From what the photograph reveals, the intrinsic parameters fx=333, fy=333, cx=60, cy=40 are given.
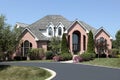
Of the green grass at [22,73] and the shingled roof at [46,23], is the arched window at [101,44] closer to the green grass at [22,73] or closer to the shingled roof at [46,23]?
the shingled roof at [46,23]

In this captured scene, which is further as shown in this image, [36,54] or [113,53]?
[113,53]

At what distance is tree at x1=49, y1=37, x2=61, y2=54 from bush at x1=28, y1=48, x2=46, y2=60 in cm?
197

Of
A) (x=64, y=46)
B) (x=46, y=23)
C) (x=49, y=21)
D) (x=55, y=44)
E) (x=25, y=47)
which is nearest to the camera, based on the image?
(x=64, y=46)

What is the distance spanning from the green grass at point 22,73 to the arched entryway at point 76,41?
96.8 ft

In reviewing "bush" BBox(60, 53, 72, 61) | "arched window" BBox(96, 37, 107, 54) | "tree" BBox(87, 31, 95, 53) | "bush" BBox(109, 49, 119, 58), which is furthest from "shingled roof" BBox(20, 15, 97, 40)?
"bush" BBox(60, 53, 72, 61)

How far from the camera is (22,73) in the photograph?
31.2 m

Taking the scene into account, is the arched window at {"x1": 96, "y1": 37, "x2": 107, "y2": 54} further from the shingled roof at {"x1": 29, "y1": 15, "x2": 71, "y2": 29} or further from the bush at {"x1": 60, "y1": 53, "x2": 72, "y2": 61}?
the shingled roof at {"x1": 29, "y1": 15, "x2": 71, "y2": 29}

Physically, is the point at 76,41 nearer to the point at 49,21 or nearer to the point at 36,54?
the point at 49,21

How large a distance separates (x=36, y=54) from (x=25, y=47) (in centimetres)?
322

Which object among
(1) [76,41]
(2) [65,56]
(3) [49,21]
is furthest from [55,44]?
(3) [49,21]

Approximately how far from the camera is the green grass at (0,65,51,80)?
95.7 feet

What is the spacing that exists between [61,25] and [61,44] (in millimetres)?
7732

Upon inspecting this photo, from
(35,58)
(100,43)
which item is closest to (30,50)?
(35,58)

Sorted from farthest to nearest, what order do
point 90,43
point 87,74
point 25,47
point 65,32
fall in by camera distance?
point 25,47 → point 65,32 → point 90,43 → point 87,74
